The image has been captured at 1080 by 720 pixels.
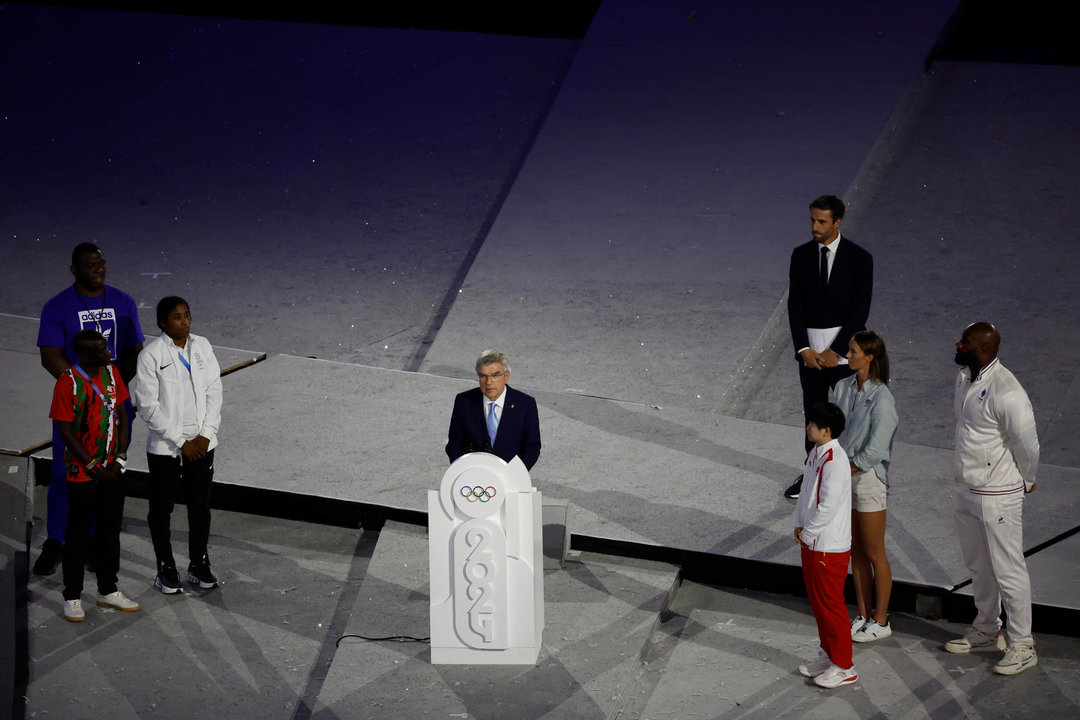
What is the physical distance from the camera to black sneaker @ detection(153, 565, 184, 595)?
6391 mm

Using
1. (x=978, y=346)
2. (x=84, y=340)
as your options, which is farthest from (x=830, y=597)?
(x=84, y=340)

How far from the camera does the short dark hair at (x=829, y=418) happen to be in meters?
5.43

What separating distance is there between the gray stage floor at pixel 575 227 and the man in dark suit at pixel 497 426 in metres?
1.00

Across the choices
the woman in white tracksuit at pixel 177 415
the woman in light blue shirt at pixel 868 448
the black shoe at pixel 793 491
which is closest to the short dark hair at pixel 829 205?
the woman in light blue shirt at pixel 868 448

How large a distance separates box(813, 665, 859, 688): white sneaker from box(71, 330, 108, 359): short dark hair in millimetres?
3671

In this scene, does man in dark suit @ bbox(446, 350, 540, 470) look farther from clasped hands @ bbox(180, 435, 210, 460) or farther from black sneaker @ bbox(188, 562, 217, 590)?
black sneaker @ bbox(188, 562, 217, 590)

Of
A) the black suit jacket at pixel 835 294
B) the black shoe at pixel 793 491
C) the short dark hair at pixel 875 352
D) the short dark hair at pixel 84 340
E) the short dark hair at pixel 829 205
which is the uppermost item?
the short dark hair at pixel 829 205

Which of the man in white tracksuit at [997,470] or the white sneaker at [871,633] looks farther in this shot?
the white sneaker at [871,633]

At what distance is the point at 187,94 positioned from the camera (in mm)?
12703

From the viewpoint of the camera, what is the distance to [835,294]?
680 centimetres

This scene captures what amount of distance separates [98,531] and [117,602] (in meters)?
0.37

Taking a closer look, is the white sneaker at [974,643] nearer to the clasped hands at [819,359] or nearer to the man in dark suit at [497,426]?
the clasped hands at [819,359]

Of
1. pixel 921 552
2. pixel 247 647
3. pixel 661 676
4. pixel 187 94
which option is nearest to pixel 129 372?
pixel 247 647

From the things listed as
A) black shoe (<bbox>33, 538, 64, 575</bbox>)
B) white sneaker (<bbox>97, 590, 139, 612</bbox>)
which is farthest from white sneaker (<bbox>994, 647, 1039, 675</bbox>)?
black shoe (<bbox>33, 538, 64, 575</bbox>)
